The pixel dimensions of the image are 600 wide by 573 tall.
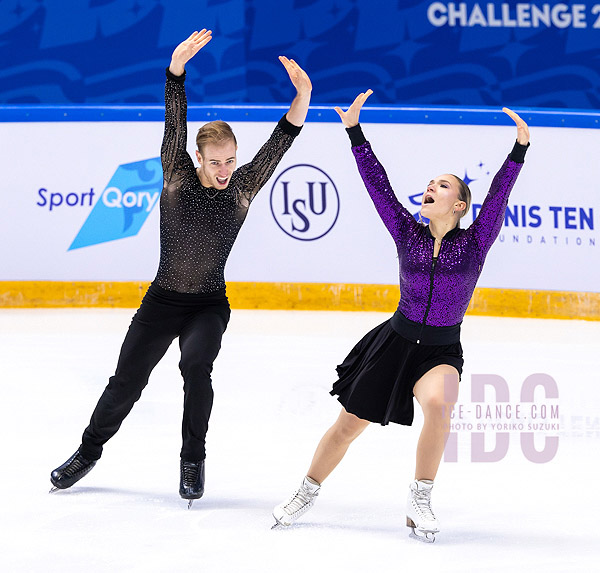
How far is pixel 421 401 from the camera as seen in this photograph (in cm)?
312

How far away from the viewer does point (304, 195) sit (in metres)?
6.63

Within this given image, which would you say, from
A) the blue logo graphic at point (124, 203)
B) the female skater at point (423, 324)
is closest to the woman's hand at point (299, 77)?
the female skater at point (423, 324)

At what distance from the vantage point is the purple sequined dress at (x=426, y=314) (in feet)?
10.5

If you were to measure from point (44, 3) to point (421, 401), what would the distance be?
533 centimetres

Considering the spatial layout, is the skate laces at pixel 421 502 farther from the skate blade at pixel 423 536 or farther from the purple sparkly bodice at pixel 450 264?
the purple sparkly bodice at pixel 450 264

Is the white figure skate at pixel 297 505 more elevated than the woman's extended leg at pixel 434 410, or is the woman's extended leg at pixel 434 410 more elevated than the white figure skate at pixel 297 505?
the woman's extended leg at pixel 434 410

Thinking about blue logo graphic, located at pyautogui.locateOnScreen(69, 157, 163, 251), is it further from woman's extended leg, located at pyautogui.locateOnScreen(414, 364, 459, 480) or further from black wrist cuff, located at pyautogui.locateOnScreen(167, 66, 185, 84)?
woman's extended leg, located at pyautogui.locateOnScreen(414, 364, 459, 480)

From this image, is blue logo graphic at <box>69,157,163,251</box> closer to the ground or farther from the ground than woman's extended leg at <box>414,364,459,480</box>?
farther from the ground

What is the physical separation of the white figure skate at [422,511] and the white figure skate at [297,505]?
1.08ft

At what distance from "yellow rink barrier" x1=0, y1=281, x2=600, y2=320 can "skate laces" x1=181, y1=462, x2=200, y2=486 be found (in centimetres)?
327

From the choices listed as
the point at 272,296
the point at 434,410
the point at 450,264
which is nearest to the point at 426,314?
the point at 450,264

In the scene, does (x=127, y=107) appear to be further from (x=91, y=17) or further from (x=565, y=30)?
(x=565, y=30)

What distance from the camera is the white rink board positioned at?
644 cm

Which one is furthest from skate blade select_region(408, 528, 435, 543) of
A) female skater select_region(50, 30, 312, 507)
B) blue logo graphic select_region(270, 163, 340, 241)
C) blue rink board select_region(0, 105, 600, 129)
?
blue rink board select_region(0, 105, 600, 129)
